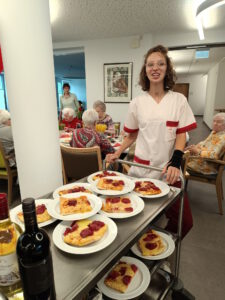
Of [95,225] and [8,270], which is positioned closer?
[8,270]

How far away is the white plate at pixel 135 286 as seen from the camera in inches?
36.9

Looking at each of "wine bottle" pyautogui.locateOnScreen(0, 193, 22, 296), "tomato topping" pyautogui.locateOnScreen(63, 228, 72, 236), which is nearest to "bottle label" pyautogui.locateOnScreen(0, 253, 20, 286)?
"wine bottle" pyautogui.locateOnScreen(0, 193, 22, 296)

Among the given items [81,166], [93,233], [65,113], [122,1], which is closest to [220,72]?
[122,1]

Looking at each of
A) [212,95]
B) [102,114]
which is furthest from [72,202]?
[212,95]

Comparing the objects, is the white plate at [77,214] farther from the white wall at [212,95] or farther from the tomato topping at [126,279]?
the white wall at [212,95]

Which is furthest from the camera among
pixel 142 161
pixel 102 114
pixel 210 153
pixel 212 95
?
pixel 212 95

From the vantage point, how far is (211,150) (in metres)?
2.53

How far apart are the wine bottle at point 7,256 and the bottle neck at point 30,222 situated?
0.32 ft

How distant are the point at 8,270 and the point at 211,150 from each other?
2.50 m

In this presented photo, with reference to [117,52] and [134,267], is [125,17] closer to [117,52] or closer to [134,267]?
[117,52]

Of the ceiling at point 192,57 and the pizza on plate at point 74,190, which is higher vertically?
the ceiling at point 192,57

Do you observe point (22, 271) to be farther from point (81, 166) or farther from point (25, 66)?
point (81, 166)

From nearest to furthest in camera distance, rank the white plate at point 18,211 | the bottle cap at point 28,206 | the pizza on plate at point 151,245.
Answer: the bottle cap at point 28,206, the white plate at point 18,211, the pizza on plate at point 151,245

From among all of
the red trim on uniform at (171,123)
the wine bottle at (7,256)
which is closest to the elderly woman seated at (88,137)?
the red trim on uniform at (171,123)
